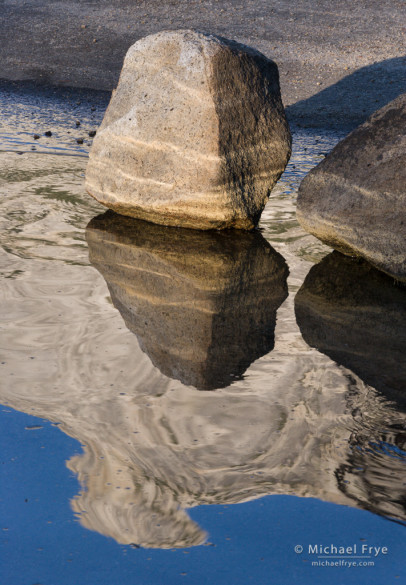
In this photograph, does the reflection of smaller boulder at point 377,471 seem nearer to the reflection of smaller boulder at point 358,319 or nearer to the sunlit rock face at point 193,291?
the reflection of smaller boulder at point 358,319

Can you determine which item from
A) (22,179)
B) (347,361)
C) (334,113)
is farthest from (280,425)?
(334,113)

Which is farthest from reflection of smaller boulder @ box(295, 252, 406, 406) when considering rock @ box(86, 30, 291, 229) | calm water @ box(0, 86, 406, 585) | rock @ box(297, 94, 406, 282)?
rock @ box(86, 30, 291, 229)

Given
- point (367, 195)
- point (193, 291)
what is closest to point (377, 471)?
point (193, 291)

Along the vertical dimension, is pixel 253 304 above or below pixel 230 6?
below

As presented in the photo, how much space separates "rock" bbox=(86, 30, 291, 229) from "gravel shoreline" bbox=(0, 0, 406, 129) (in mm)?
4951

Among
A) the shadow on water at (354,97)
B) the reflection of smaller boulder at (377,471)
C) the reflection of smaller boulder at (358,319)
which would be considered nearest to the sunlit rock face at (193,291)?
the reflection of smaller boulder at (358,319)

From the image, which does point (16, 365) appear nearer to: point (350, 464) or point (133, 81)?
point (350, 464)

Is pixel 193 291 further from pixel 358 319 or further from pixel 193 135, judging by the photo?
pixel 193 135

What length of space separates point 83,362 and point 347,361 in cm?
139

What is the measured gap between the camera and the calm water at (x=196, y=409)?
268 cm

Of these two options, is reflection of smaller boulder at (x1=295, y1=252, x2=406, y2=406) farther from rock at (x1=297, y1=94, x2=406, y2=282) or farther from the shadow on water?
the shadow on water

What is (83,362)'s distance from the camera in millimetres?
3930

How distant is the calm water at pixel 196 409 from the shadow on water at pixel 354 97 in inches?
211

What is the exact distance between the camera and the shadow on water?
1099cm
